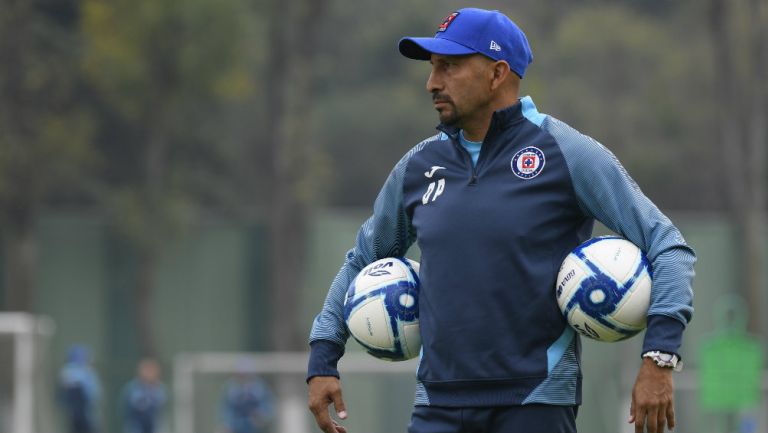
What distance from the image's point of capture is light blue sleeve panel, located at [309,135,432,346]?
213 inches

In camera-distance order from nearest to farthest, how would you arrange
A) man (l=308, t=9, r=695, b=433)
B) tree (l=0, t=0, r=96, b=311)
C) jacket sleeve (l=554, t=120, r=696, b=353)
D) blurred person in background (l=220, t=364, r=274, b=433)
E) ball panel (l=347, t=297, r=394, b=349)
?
jacket sleeve (l=554, t=120, r=696, b=353), man (l=308, t=9, r=695, b=433), ball panel (l=347, t=297, r=394, b=349), blurred person in background (l=220, t=364, r=274, b=433), tree (l=0, t=0, r=96, b=311)

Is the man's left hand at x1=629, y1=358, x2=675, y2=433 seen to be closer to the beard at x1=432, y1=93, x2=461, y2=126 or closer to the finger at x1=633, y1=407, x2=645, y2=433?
the finger at x1=633, y1=407, x2=645, y2=433

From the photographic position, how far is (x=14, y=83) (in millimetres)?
28938

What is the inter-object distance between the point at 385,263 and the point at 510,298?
1.89 feet

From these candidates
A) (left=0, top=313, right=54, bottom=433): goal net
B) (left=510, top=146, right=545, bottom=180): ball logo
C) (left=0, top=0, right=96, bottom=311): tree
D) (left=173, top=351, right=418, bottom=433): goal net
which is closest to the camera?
(left=510, top=146, right=545, bottom=180): ball logo

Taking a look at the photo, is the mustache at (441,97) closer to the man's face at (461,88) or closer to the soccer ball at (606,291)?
the man's face at (461,88)

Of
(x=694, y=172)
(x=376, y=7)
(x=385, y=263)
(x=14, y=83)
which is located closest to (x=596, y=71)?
(x=694, y=172)

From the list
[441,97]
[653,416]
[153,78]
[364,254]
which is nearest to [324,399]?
[364,254]

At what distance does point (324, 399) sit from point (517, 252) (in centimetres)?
80

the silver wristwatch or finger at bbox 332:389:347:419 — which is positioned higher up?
the silver wristwatch

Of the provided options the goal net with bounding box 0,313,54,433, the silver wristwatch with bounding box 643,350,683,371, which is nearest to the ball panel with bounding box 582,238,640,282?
the silver wristwatch with bounding box 643,350,683,371

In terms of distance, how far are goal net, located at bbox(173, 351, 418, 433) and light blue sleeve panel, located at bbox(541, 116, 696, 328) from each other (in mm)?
12588

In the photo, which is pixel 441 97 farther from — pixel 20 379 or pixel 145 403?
pixel 145 403

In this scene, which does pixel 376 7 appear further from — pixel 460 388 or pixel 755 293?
pixel 460 388
